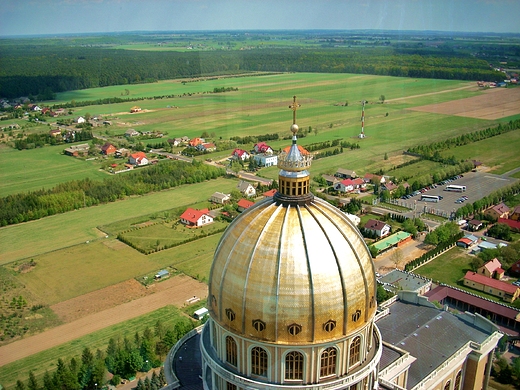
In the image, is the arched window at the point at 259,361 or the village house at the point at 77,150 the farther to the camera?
the village house at the point at 77,150

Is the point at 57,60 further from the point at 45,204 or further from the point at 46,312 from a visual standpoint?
the point at 46,312

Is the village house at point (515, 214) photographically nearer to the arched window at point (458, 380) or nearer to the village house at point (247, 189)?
the village house at point (247, 189)

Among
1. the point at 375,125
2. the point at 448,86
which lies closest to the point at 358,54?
the point at 448,86

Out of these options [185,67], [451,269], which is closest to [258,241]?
[451,269]

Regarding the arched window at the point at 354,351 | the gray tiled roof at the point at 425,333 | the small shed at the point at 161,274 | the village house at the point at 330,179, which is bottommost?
the small shed at the point at 161,274

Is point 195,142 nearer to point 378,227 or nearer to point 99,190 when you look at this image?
point 99,190

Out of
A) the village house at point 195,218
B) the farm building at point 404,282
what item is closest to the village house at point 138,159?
the village house at point 195,218
